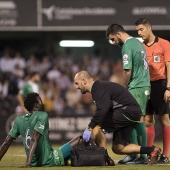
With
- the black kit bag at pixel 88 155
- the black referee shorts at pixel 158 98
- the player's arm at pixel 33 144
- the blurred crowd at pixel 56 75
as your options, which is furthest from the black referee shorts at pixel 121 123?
the blurred crowd at pixel 56 75

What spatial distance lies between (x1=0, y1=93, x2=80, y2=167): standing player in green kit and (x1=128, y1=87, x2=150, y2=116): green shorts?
1166mm

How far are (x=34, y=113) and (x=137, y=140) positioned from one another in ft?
5.53

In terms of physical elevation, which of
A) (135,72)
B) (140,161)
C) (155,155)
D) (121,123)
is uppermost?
(135,72)

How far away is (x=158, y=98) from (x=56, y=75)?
33.0 feet

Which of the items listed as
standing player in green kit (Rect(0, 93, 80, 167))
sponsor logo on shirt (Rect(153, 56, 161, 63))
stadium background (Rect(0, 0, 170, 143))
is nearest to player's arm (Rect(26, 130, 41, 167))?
standing player in green kit (Rect(0, 93, 80, 167))

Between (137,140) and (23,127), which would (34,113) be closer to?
(23,127)

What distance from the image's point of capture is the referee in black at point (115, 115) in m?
9.55

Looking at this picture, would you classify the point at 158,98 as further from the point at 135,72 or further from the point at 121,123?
the point at 121,123

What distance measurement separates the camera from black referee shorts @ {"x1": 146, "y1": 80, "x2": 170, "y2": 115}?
11.0m

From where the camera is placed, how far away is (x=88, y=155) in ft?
32.1

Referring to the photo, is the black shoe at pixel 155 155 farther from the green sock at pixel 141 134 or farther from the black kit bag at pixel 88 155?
the green sock at pixel 141 134

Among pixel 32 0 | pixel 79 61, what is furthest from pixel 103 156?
pixel 79 61

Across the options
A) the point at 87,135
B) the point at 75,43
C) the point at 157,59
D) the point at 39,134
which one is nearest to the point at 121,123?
the point at 87,135

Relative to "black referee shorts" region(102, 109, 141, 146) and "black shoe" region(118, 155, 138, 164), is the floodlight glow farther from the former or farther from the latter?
"black referee shorts" region(102, 109, 141, 146)
